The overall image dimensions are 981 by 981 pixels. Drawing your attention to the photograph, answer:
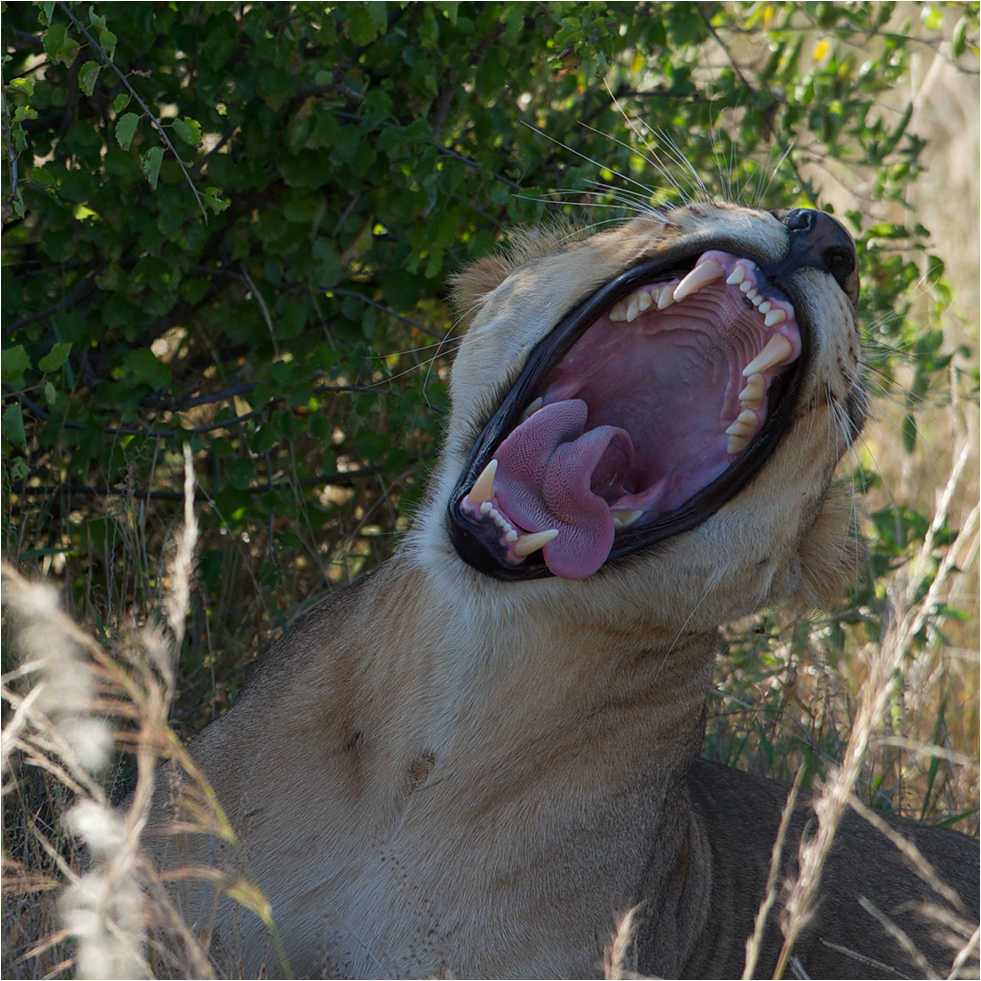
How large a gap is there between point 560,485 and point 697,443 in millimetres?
369

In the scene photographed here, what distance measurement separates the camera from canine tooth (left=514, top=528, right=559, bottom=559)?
2541 mm

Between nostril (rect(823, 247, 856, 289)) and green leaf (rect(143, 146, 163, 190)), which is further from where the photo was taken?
green leaf (rect(143, 146, 163, 190))

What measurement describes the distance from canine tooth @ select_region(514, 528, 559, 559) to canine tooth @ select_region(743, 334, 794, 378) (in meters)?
0.52

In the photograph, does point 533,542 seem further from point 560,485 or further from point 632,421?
point 632,421

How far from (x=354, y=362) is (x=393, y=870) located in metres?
1.63

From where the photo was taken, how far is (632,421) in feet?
9.96

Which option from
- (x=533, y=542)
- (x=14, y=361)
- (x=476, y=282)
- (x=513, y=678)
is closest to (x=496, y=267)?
(x=476, y=282)

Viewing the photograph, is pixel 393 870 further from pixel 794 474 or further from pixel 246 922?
pixel 794 474

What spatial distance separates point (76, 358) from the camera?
420cm

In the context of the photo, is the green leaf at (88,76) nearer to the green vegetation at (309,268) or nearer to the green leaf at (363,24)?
the green vegetation at (309,268)

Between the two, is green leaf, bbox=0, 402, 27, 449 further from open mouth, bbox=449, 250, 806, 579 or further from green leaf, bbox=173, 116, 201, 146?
open mouth, bbox=449, 250, 806, 579

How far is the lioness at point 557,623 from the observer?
2.67 metres

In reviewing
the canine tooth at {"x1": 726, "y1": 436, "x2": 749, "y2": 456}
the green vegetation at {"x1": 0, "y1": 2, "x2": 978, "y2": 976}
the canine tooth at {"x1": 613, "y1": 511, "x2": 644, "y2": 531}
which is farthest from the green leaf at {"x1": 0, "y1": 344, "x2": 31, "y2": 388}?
the canine tooth at {"x1": 726, "y1": 436, "x2": 749, "y2": 456}

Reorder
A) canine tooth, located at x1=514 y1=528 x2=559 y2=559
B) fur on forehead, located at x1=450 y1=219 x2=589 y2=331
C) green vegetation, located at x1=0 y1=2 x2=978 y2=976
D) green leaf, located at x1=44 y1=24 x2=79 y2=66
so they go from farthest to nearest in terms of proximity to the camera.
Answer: green vegetation, located at x1=0 y1=2 x2=978 y2=976 → fur on forehead, located at x1=450 y1=219 x2=589 y2=331 → green leaf, located at x1=44 y1=24 x2=79 y2=66 → canine tooth, located at x1=514 y1=528 x2=559 y2=559
